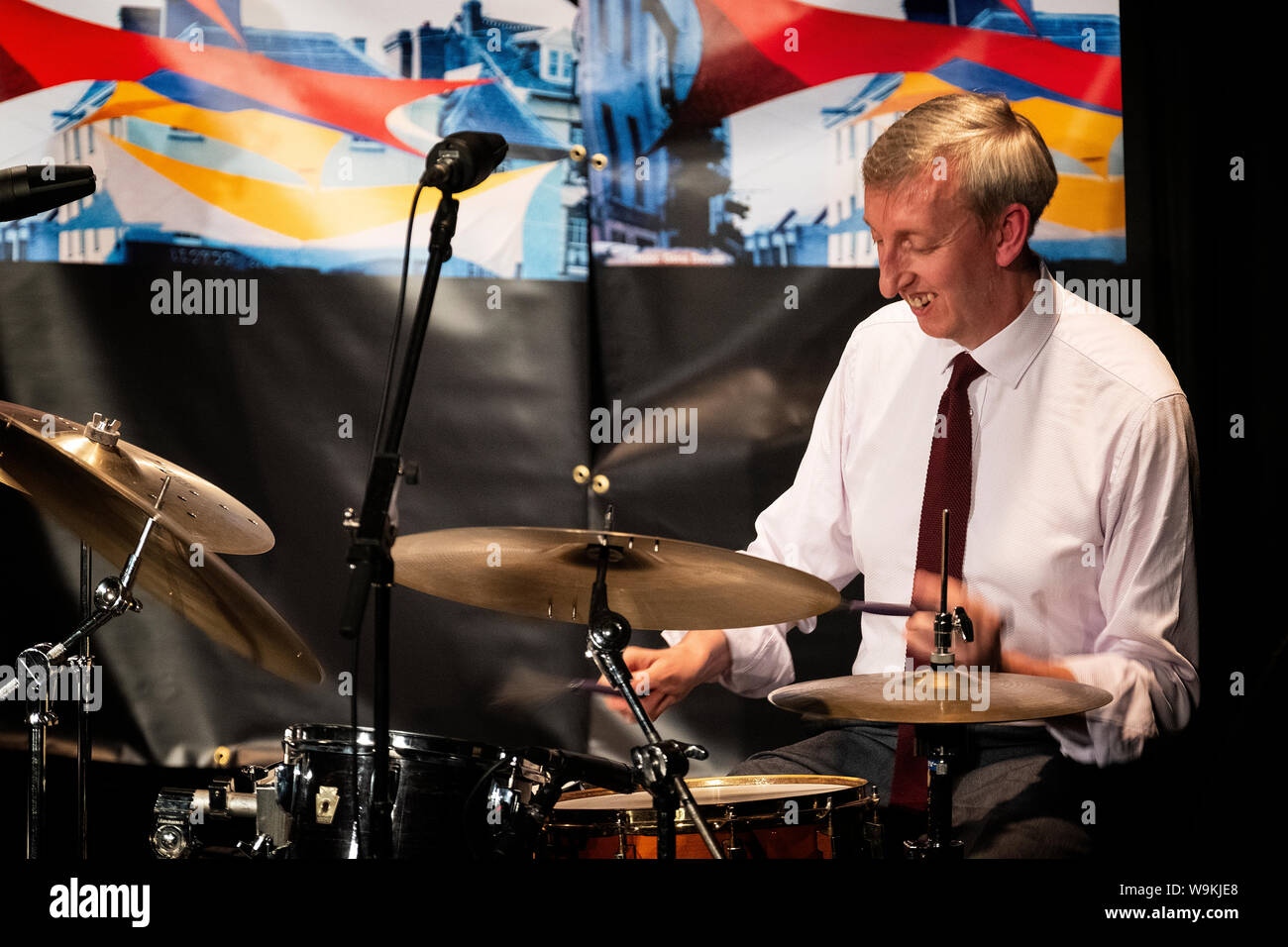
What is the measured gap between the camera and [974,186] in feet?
9.20

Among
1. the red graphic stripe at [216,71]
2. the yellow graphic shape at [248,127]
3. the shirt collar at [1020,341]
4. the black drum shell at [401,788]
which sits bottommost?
the black drum shell at [401,788]

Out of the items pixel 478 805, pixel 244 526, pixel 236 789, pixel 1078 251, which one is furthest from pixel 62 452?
pixel 1078 251

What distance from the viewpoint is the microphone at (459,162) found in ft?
5.85

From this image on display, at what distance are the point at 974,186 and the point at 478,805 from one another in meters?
1.76

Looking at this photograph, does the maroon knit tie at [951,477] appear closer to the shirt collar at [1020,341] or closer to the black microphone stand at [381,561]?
the shirt collar at [1020,341]

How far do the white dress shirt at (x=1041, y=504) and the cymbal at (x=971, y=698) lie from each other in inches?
19.9

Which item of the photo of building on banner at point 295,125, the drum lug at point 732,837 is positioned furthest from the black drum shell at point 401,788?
the photo of building on banner at point 295,125

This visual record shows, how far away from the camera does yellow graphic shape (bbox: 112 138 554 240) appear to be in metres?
2.90

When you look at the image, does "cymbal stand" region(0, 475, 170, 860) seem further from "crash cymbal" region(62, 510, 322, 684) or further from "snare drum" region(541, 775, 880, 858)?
"snare drum" region(541, 775, 880, 858)

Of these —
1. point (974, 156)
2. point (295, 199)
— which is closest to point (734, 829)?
point (974, 156)

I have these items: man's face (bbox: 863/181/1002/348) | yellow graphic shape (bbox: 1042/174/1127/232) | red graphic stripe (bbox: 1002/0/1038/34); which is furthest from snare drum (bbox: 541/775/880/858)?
red graphic stripe (bbox: 1002/0/1038/34)

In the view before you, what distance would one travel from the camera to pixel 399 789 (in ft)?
6.45

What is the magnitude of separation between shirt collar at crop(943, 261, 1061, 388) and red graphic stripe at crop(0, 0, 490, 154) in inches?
56.3
